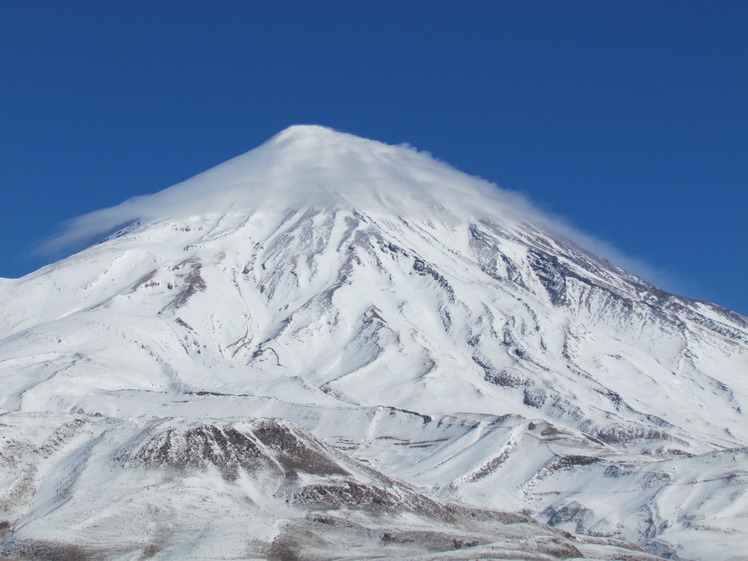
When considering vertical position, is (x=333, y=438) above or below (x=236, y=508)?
above

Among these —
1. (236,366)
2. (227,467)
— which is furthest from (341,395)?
(227,467)

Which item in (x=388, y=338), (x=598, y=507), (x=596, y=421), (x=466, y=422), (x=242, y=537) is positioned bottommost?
(x=242, y=537)

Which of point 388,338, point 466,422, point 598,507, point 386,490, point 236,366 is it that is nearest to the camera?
point 386,490

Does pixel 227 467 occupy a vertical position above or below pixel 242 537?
above

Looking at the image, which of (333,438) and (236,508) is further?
A: (333,438)

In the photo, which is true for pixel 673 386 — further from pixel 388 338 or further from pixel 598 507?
pixel 598 507

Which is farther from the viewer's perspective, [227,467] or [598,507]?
[598,507]

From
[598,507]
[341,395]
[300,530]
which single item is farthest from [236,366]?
[300,530]

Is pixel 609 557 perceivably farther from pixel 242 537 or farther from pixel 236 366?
pixel 236 366

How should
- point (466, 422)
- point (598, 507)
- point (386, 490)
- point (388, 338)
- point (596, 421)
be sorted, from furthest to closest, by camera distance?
1. point (388, 338)
2. point (596, 421)
3. point (466, 422)
4. point (598, 507)
5. point (386, 490)
